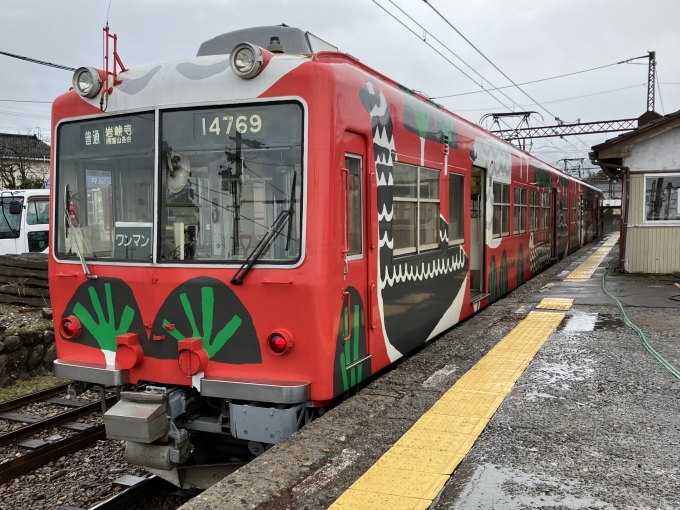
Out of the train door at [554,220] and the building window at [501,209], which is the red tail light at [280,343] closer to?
the building window at [501,209]

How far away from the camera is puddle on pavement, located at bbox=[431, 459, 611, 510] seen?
3.00m

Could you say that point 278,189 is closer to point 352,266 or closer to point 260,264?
point 260,264

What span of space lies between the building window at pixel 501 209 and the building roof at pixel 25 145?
1203 inches

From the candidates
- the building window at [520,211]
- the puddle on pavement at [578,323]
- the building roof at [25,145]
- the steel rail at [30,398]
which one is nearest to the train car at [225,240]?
the steel rail at [30,398]

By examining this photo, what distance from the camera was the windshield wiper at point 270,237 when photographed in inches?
157

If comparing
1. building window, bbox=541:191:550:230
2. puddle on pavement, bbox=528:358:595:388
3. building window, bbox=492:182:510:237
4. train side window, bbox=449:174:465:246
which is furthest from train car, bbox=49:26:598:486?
building window, bbox=541:191:550:230

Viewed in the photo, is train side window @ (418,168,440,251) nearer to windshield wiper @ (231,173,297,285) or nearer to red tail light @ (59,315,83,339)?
windshield wiper @ (231,173,297,285)

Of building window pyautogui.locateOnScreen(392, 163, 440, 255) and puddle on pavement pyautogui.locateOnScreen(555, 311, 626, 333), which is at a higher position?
building window pyautogui.locateOnScreen(392, 163, 440, 255)

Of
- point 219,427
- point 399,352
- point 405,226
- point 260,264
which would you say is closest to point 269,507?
point 219,427

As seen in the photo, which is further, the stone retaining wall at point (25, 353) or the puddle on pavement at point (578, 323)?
the stone retaining wall at point (25, 353)

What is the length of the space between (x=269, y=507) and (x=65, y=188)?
3049 mm

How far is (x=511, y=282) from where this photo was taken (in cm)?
1068

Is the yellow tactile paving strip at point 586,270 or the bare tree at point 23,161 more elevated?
the bare tree at point 23,161

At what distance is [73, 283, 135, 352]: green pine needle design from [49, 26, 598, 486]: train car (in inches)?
0.5
